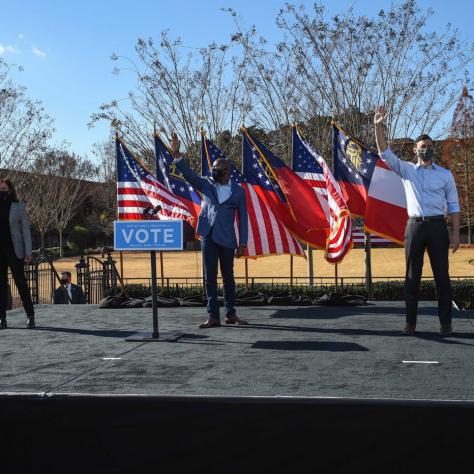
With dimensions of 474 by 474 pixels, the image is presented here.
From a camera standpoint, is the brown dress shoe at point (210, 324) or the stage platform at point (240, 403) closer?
the stage platform at point (240, 403)

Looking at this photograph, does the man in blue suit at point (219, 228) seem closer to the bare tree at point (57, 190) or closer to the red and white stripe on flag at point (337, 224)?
the red and white stripe on flag at point (337, 224)

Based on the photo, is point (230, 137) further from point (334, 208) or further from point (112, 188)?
point (112, 188)

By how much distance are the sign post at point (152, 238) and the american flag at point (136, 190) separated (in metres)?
4.07

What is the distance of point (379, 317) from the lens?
6.62m

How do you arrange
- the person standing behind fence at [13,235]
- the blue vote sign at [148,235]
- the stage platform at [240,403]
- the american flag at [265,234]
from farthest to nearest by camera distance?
the american flag at [265,234] < the person standing behind fence at [13,235] < the blue vote sign at [148,235] < the stage platform at [240,403]

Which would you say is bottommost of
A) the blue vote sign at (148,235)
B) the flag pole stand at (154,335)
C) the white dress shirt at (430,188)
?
the flag pole stand at (154,335)

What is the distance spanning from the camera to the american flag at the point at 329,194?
7.62 metres

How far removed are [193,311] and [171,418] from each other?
4430mm

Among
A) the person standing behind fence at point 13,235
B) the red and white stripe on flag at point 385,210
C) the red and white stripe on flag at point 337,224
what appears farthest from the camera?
the red and white stripe on flag at point 337,224

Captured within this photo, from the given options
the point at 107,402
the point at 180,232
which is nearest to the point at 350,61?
the point at 180,232

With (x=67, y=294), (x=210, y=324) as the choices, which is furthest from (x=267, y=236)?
(x=67, y=294)

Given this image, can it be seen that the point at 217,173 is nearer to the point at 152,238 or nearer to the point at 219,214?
the point at 219,214

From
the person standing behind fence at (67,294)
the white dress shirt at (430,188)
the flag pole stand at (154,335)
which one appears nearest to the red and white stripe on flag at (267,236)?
the flag pole stand at (154,335)

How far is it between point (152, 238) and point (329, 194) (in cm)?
309
